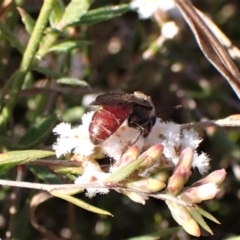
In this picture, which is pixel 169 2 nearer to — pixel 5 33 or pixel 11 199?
pixel 5 33

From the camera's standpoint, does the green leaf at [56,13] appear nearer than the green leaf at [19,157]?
No

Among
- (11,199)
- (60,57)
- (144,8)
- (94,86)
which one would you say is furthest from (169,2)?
(11,199)

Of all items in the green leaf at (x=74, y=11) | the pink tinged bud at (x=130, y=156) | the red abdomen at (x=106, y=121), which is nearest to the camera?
the pink tinged bud at (x=130, y=156)

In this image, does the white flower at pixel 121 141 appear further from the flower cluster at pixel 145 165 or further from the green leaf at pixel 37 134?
the green leaf at pixel 37 134

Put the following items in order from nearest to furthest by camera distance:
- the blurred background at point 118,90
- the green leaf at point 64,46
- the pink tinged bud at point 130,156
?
the pink tinged bud at point 130,156 → the green leaf at point 64,46 → the blurred background at point 118,90

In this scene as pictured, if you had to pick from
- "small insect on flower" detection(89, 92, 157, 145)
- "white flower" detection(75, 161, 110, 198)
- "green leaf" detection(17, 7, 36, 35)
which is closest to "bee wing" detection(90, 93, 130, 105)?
"small insect on flower" detection(89, 92, 157, 145)

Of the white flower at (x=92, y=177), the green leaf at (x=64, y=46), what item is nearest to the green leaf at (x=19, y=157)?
the white flower at (x=92, y=177)

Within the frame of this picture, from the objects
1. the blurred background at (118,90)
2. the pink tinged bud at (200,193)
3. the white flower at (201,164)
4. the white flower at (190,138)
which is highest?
the pink tinged bud at (200,193)

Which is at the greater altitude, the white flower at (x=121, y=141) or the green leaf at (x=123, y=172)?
the green leaf at (x=123, y=172)

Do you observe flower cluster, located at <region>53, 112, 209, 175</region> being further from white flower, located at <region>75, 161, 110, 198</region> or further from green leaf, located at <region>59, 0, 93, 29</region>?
green leaf, located at <region>59, 0, 93, 29</region>
